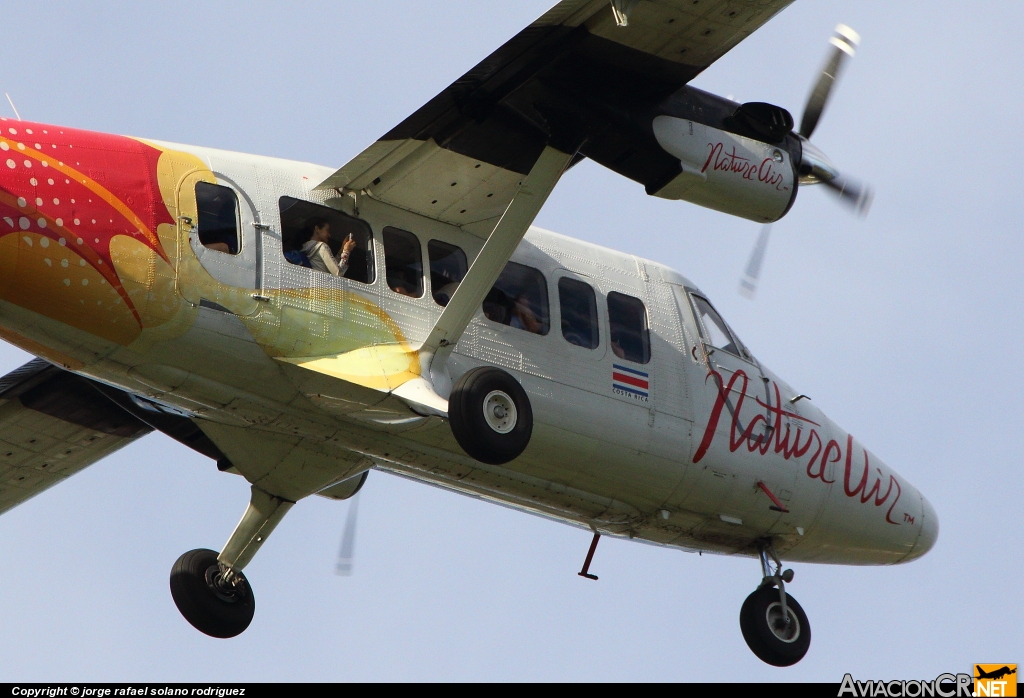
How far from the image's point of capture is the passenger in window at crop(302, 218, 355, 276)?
43.9 ft

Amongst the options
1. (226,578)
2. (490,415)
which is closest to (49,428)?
(226,578)

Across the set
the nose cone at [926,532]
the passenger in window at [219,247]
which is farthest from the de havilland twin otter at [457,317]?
the nose cone at [926,532]

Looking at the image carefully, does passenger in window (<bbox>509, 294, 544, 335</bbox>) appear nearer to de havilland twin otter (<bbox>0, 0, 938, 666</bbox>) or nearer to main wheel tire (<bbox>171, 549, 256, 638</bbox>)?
de havilland twin otter (<bbox>0, 0, 938, 666</bbox>)

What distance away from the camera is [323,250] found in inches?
529

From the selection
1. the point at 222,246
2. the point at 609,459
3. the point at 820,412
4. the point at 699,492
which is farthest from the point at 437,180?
the point at 820,412

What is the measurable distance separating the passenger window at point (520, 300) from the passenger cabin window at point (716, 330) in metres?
2.53

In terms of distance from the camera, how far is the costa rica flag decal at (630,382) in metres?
15.2

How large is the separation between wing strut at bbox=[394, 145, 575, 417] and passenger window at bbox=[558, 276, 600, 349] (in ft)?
5.69

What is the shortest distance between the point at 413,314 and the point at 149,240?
2.67 metres

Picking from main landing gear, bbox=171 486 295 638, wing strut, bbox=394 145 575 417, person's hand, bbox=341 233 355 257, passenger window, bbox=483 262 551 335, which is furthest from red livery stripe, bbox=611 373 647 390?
main landing gear, bbox=171 486 295 638

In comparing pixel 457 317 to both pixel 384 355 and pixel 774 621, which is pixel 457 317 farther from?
pixel 774 621

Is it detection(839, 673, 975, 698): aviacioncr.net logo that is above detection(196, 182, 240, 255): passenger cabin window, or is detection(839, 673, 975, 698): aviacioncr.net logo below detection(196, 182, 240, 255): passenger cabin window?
below

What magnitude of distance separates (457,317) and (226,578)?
182 inches

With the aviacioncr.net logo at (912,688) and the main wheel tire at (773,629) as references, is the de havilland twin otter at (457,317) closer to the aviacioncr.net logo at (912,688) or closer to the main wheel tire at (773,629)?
the main wheel tire at (773,629)
